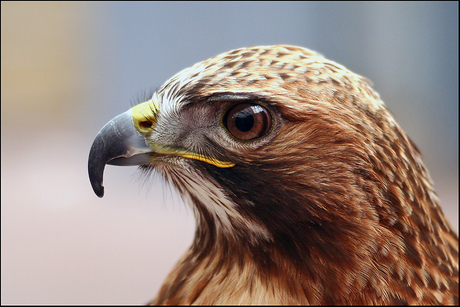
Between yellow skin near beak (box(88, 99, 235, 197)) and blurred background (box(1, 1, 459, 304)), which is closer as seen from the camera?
yellow skin near beak (box(88, 99, 235, 197))

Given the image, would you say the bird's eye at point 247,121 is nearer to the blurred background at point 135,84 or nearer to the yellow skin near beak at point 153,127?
the yellow skin near beak at point 153,127

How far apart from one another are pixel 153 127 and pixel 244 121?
8.7 inches

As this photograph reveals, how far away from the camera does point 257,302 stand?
120cm

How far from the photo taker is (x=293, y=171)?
1.07 m

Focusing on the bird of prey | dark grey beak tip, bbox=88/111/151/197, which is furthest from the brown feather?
dark grey beak tip, bbox=88/111/151/197

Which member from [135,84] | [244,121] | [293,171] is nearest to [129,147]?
[244,121]

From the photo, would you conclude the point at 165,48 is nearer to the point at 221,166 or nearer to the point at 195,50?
the point at 195,50

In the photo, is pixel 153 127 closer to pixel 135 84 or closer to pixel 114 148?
pixel 114 148

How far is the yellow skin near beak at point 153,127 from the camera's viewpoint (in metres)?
1.06

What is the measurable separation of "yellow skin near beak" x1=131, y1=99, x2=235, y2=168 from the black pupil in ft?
0.31

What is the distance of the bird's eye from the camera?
3.30ft

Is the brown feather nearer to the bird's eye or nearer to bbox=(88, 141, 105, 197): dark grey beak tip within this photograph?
the bird's eye

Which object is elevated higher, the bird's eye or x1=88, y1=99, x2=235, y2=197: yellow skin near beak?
the bird's eye

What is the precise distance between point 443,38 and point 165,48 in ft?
6.53
